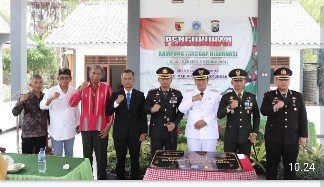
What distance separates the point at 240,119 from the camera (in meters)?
4.51

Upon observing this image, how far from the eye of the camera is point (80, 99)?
4.75m

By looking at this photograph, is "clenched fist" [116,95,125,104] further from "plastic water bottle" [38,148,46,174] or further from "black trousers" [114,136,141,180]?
"plastic water bottle" [38,148,46,174]

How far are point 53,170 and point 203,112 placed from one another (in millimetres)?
1737

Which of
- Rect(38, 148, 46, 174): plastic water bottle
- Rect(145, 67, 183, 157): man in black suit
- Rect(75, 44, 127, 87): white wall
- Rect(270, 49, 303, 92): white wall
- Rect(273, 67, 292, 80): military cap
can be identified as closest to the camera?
Rect(38, 148, 46, 174): plastic water bottle

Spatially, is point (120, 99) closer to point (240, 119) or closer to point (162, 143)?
point (162, 143)

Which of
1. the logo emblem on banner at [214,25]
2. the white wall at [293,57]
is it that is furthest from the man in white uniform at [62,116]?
the white wall at [293,57]

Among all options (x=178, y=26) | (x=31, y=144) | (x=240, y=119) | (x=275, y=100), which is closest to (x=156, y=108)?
(x=240, y=119)

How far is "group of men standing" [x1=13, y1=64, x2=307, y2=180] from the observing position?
14.7 ft

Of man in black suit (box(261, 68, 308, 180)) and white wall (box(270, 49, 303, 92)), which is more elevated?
white wall (box(270, 49, 303, 92))

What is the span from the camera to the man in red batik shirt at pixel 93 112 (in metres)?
4.75

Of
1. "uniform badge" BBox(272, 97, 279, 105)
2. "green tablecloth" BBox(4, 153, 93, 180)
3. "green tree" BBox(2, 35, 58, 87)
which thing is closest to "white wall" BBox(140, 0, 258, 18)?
"uniform badge" BBox(272, 97, 279, 105)

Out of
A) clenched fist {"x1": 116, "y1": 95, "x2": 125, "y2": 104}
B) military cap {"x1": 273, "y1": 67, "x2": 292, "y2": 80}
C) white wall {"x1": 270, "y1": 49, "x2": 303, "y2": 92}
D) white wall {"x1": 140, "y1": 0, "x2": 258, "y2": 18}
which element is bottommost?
clenched fist {"x1": 116, "y1": 95, "x2": 125, "y2": 104}

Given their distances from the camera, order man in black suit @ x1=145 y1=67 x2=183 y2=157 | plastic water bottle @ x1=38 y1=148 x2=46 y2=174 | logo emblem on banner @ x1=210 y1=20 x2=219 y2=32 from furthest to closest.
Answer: logo emblem on banner @ x1=210 y1=20 x2=219 y2=32 → man in black suit @ x1=145 y1=67 x2=183 y2=157 → plastic water bottle @ x1=38 y1=148 x2=46 y2=174

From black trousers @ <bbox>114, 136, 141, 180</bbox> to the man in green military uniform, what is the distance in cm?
102
